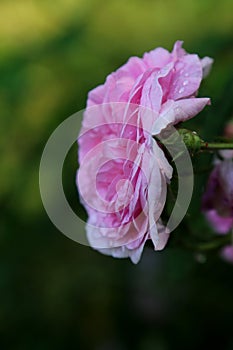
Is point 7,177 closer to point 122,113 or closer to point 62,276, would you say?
point 62,276

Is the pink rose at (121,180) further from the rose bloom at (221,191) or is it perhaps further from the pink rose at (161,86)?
the rose bloom at (221,191)

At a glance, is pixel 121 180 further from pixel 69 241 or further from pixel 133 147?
pixel 69 241

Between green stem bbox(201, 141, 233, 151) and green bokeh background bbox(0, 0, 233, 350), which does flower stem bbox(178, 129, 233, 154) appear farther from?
green bokeh background bbox(0, 0, 233, 350)

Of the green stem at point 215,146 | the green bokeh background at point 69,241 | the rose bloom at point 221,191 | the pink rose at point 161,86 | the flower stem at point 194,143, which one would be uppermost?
the pink rose at point 161,86

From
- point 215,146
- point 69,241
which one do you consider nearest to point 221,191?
point 215,146

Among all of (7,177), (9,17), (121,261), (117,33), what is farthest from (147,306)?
(9,17)

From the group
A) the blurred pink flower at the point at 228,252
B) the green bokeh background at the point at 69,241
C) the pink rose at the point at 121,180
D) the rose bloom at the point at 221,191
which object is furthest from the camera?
the green bokeh background at the point at 69,241

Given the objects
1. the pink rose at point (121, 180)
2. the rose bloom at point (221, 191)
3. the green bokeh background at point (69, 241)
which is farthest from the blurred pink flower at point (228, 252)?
the green bokeh background at point (69, 241)

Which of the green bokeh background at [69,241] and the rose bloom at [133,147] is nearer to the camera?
the rose bloom at [133,147]

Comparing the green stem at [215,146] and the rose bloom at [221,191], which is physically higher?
the green stem at [215,146]
